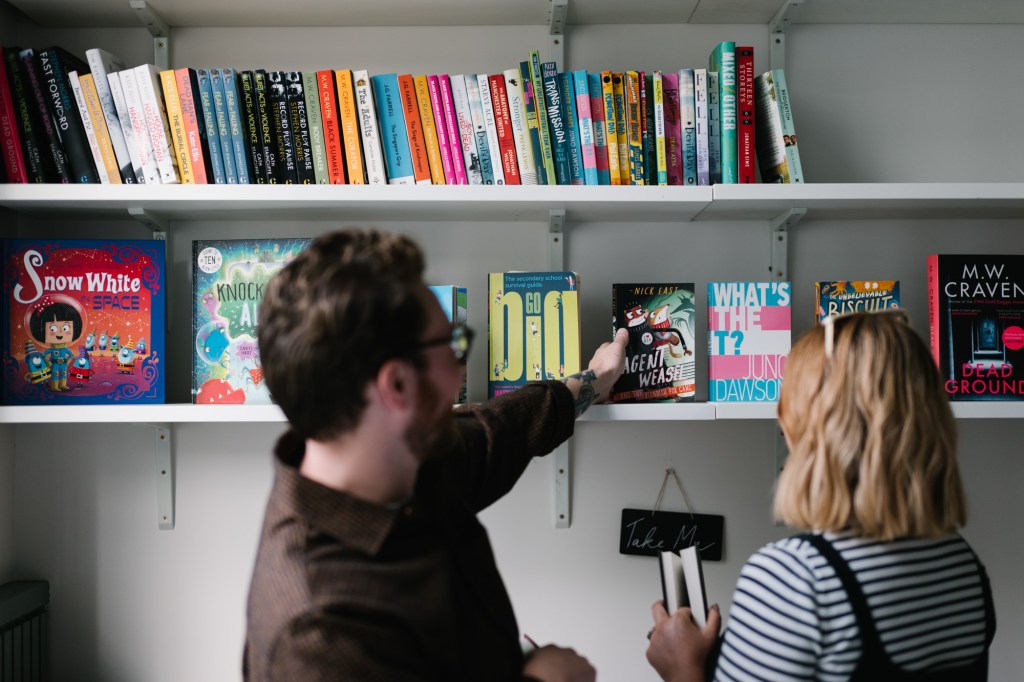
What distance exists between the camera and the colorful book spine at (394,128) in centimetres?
157

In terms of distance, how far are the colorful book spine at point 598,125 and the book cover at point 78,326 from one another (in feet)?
3.23

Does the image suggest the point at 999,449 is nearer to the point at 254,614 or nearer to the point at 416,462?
the point at 416,462


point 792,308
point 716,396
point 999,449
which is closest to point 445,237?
point 716,396

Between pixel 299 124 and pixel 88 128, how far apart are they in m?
0.42

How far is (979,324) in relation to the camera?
1612 millimetres

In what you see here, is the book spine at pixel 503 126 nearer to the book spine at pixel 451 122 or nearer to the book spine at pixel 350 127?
the book spine at pixel 451 122

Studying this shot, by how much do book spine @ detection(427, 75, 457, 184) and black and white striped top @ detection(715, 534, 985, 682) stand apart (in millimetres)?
953

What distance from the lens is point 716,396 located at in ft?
5.17

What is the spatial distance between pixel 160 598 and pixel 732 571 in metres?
1.34

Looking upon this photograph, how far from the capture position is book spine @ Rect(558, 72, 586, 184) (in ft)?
5.16

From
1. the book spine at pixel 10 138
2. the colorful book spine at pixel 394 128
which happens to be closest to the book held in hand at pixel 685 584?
the colorful book spine at pixel 394 128

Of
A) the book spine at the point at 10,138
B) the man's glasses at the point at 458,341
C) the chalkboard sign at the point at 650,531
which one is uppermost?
the book spine at the point at 10,138

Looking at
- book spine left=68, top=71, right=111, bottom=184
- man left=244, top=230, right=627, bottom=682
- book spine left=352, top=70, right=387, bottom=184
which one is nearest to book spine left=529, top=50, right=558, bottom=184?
book spine left=352, top=70, right=387, bottom=184

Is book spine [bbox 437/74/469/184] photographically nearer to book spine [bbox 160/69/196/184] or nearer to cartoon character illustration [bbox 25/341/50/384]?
book spine [bbox 160/69/196/184]
